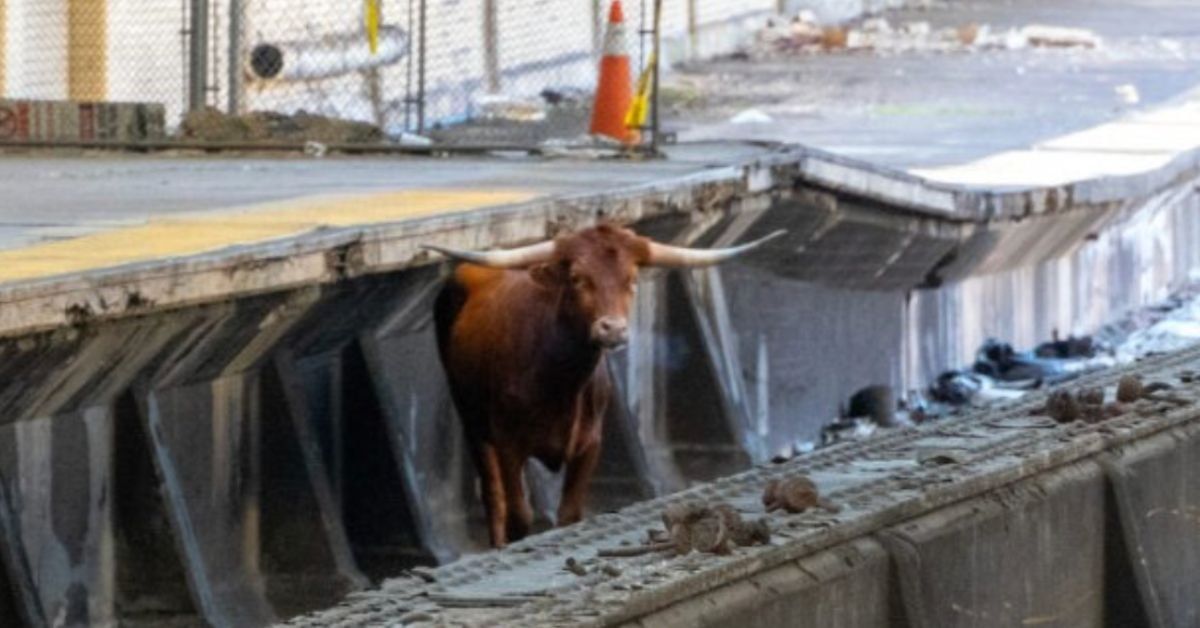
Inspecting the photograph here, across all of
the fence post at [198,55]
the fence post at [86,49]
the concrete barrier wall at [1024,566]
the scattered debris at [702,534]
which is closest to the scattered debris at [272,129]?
the fence post at [198,55]

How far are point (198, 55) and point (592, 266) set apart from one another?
26.9ft

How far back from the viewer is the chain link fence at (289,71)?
69.3ft

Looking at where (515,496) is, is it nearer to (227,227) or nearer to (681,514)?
(227,227)

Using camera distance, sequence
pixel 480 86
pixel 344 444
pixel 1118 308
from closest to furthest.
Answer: pixel 344 444, pixel 1118 308, pixel 480 86

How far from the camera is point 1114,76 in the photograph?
3588cm

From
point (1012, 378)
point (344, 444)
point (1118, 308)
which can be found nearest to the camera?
point (344, 444)

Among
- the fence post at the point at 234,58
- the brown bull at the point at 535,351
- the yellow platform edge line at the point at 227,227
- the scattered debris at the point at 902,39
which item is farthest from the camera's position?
the scattered debris at the point at 902,39

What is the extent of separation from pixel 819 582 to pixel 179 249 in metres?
5.14

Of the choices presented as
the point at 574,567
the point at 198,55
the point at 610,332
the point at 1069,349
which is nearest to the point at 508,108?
the point at 198,55

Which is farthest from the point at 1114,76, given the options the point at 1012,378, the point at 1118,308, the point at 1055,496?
the point at 1055,496

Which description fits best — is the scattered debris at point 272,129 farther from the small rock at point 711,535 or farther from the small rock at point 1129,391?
the small rock at point 711,535

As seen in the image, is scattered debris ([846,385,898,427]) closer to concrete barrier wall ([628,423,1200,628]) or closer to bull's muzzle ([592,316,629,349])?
bull's muzzle ([592,316,629,349])

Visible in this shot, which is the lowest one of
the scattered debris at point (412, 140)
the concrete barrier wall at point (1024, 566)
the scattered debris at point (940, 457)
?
the concrete barrier wall at point (1024, 566)

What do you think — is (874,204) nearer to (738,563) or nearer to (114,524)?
(114,524)
